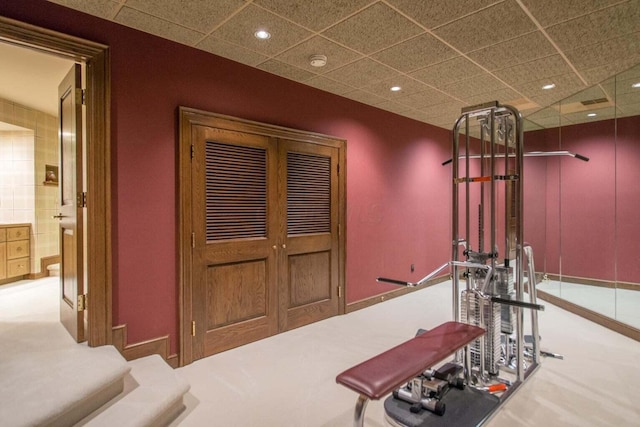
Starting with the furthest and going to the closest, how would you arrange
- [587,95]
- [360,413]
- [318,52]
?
[587,95], [318,52], [360,413]

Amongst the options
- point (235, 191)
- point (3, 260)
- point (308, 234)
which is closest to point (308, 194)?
point (308, 234)

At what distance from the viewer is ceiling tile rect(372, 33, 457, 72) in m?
2.70

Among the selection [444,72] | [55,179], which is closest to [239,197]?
[444,72]

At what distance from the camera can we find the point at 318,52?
2.89m

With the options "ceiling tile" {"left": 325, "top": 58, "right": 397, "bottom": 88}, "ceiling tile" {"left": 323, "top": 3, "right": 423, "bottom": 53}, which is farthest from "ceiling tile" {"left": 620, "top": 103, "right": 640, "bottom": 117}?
"ceiling tile" {"left": 323, "top": 3, "right": 423, "bottom": 53}

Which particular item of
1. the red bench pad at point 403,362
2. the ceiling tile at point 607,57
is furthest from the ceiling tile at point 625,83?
the red bench pad at point 403,362

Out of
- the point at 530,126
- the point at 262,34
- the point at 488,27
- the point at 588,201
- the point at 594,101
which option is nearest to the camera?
the point at 488,27

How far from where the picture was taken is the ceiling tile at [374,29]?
2.32 m

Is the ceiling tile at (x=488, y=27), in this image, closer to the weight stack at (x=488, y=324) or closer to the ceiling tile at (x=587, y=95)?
the weight stack at (x=488, y=324)

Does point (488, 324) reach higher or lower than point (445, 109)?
lower

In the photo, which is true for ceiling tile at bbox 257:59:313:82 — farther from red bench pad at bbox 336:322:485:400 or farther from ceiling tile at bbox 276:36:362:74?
red bench pad at bbox 336:322:485:400

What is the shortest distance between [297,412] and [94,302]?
5.07ft

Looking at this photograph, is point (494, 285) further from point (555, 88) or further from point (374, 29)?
point (555, 88)

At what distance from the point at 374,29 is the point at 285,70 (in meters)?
1.06
